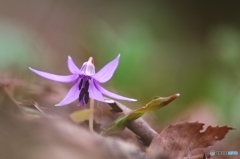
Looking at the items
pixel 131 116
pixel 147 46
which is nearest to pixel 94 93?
pixel 131 116

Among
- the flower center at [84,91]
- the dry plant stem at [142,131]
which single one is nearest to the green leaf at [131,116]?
the dry plant stem at [142,131]

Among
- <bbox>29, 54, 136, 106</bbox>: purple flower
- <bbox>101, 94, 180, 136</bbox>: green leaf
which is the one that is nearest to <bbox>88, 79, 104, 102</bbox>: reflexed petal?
<bbox>29, 54, 136, 106</bbox>: purple flower

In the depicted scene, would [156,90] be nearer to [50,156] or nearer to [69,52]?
[69,52]

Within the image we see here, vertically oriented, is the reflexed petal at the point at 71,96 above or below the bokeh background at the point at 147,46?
below

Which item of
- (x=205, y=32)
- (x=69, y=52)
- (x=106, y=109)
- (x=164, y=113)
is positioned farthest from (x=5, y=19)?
(x=205, y=32)

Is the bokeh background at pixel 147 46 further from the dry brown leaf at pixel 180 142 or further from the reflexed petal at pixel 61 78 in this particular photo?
the dry brown leaf at pixel 180 142

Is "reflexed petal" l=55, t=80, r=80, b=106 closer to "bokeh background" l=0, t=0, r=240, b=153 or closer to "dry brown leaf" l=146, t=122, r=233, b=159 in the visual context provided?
"bokeh background" l=0, t=0, r=240, b=153

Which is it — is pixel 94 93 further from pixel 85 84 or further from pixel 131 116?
pixel 131 116

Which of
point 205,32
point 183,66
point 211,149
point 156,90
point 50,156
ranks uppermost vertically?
point 205,32
